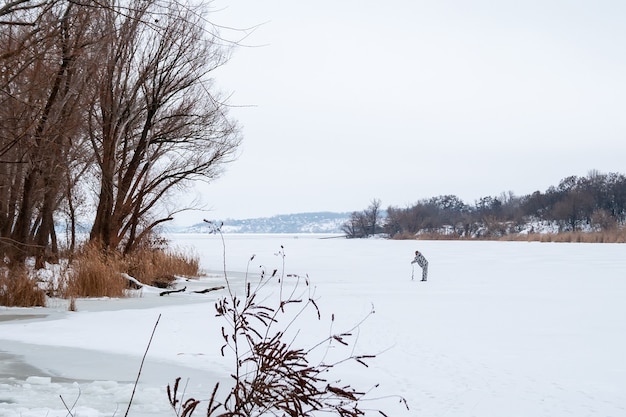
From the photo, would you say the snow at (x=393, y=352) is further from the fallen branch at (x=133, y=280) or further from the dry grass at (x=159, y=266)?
the dry grass at (x=159, y=266)

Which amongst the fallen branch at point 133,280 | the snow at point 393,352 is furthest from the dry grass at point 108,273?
the snow at point 393,352

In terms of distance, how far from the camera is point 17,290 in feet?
37.0

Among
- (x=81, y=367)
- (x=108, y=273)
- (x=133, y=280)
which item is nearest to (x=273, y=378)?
(x=81, y=367)

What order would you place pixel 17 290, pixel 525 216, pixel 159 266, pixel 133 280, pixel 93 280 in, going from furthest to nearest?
1. pixel 525 216
2. pixel 159 266
3. pixel 133 280
4. pixel 93 280
5. pixel 17 290

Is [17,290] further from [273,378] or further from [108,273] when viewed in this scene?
[273,378]

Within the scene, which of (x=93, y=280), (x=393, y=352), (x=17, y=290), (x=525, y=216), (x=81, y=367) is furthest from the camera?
(x=525, y=216)

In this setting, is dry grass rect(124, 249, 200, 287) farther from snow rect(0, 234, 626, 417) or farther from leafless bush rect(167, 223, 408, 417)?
leafless bush rect(167, 223, 408, 417)

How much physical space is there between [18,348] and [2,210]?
7341 millimetres

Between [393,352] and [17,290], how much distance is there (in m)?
6.70

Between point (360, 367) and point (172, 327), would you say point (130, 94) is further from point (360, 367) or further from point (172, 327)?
point (360, 367)

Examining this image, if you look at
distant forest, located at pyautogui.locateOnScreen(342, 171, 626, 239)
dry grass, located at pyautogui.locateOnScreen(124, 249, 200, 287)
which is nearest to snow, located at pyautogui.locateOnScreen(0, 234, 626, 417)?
dry grass, located at pyautogui.locateOnScreen(124, 249, 200, 287)

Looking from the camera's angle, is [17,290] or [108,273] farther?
[108,273]

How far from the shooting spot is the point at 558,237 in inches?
1939

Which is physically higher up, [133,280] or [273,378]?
[273,378]
